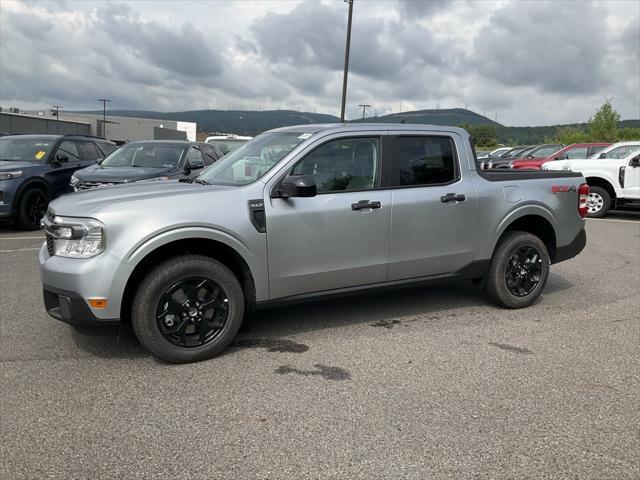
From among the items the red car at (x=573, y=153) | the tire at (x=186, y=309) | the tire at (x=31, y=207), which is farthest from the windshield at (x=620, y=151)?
the tire at (x=31, y=207)

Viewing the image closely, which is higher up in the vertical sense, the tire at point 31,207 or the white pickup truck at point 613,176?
the white pickup truck at point 613,176

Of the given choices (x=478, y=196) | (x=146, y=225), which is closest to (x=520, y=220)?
(x=478, y=196)

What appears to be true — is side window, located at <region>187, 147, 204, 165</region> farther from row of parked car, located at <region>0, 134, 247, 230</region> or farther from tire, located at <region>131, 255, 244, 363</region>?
tire, located at <region>131, 255, 244, 363</region>

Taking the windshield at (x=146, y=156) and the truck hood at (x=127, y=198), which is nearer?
the truck hood at (x=127, y=198)

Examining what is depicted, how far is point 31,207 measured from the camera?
32.8 feet

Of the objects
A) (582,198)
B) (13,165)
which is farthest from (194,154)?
(582,198)

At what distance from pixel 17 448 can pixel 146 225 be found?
1.54 meters

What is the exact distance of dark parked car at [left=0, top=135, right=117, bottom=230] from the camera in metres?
9.57

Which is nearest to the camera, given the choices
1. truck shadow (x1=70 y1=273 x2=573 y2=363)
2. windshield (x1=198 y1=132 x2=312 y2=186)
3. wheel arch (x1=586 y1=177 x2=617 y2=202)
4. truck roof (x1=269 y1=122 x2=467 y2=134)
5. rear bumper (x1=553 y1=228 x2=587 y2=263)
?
truck shadow (x1=70 y1=273 x2=573 y2=363)

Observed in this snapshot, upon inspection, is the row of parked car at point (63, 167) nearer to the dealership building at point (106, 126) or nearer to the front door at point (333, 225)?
the front door at point (333, 225)

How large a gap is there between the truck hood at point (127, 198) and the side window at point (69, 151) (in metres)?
7.59

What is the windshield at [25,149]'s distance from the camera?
1056 cm

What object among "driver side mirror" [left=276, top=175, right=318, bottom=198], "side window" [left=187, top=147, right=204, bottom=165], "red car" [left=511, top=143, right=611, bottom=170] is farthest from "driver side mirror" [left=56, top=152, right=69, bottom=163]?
"red car" [left=511, top=143, right=611, bottom=170]

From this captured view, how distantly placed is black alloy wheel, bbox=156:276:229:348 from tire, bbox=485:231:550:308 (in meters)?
2.70
